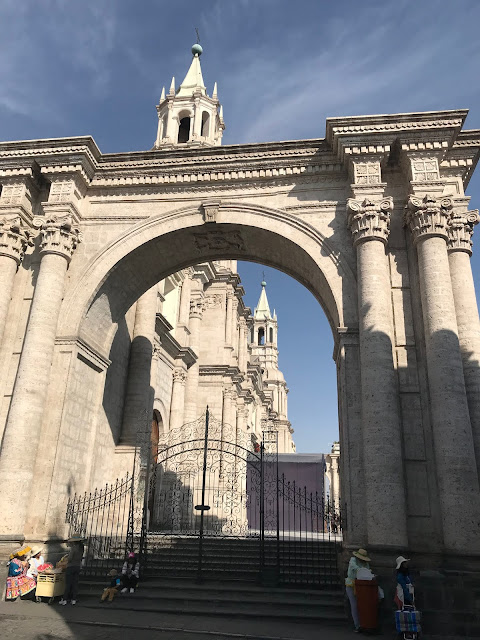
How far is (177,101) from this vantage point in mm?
35000

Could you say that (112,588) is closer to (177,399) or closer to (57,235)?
(57,235)

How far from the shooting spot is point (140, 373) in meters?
16.8

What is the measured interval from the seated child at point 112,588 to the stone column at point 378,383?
493 centimetres

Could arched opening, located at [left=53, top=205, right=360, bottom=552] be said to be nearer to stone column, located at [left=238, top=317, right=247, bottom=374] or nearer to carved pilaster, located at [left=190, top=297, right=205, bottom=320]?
carved pilaster, located at [left=190, top=297, right=205, bottom=320]

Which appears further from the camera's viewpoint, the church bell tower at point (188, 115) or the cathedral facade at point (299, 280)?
the church bell tower at point (188, 115)

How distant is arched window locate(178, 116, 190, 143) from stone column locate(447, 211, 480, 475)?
86.2 feet

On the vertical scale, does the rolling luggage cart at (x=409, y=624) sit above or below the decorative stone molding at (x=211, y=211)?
below

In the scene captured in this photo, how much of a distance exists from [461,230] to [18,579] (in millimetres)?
11514

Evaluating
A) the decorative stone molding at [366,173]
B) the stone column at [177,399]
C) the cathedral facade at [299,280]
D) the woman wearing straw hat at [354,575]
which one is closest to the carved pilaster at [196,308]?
the stone column at [177,399]

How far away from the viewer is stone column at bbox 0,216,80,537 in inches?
418

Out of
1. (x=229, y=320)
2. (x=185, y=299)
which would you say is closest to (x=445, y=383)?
(x=185, y=299)

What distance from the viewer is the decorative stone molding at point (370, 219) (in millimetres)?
11438

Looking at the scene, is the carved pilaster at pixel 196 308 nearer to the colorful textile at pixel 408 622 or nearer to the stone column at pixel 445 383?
the stone column at pixel 445 383

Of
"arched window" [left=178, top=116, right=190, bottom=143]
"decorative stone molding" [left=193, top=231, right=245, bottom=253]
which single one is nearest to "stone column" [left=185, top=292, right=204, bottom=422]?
"decorative stone molding" [left=193, top=231, right=245, bottom=253]
